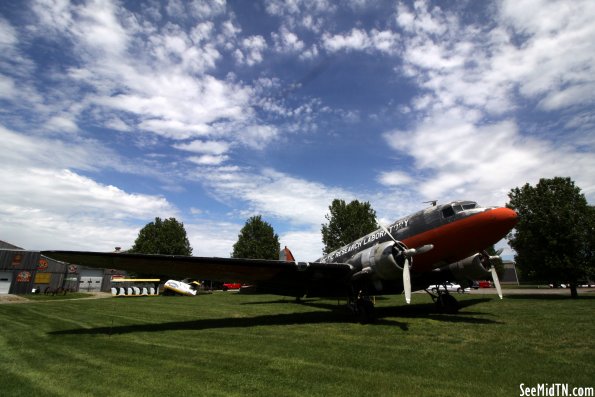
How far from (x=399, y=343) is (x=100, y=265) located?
1239cm

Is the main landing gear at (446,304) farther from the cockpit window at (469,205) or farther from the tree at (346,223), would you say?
the tree at (346,223)

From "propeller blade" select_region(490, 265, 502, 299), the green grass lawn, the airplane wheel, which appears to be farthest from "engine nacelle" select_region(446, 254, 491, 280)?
the green grass lawn

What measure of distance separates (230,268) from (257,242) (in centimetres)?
5806

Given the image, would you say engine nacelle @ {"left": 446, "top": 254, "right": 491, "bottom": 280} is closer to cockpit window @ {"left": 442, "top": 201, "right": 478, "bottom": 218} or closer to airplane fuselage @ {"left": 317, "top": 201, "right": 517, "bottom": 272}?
airplane fuselage @ {"left": 317, "top": 201, "right": 517, "bottom": 272}

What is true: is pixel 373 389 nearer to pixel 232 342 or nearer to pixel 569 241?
pixel 232 342

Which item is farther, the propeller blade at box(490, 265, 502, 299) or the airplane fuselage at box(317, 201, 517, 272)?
the propeller blade at box(490, 265, 502, 299)

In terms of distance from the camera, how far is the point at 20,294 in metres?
46.3

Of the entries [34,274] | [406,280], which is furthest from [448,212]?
[34,274]

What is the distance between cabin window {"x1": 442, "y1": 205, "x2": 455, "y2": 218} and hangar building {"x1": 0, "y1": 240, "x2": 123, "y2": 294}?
45294mm

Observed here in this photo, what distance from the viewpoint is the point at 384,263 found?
1345cm

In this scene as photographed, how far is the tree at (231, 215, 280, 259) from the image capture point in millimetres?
71438

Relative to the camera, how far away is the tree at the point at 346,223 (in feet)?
195

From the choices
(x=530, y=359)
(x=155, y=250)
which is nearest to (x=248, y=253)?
(x=155, y=250)
